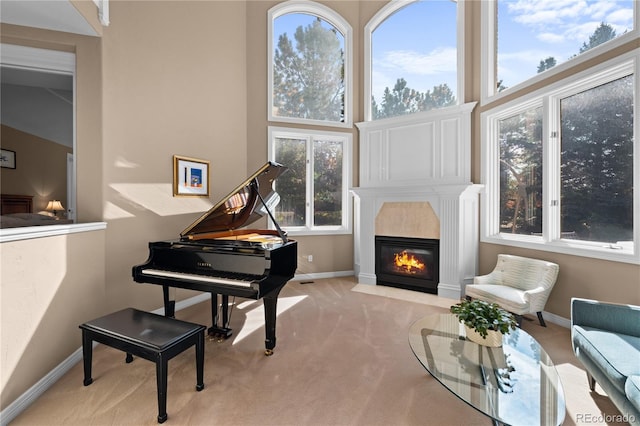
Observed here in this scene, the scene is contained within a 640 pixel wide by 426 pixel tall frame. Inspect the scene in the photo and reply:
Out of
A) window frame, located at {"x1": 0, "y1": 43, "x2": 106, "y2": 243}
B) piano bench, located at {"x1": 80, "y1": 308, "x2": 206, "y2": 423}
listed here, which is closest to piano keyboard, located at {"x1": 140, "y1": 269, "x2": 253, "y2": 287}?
piano bench, located at {"x1": 80, "y1": 308, "x2": 206, "y2": 423}

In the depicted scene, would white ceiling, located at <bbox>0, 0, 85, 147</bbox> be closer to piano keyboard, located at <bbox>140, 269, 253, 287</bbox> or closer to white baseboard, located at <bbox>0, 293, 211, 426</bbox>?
piano keyboard, located at <bbox>140, 269, 253, 287</bbox>

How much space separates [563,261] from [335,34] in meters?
5.07

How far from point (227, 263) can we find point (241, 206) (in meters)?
0.63

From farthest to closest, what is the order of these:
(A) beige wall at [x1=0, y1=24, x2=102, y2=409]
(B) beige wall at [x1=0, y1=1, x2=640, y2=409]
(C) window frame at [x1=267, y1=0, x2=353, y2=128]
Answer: (C) window frame at [x1=267, y1=0, x2=353, y2=128] < (B) beige wall at [x1=0, y1=1, x2=640, y2=409] < (A) beige wall at [x1=0, y1=24, x2=102, y2=409]

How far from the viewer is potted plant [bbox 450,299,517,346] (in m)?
1.88

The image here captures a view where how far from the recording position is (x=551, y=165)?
3.30 metres

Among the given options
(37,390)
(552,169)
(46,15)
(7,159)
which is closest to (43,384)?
(37,390)

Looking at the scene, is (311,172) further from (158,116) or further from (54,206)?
(54,206)

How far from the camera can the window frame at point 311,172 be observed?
4.96m

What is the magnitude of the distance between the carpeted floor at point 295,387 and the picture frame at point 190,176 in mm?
1756

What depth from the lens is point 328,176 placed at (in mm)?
5316

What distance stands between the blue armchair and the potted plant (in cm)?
45

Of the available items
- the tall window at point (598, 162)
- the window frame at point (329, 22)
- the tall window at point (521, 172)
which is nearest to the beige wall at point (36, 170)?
the window frame at point (329, 22)

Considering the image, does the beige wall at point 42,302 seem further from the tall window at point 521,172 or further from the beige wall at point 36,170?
the tall window at point 521,172
